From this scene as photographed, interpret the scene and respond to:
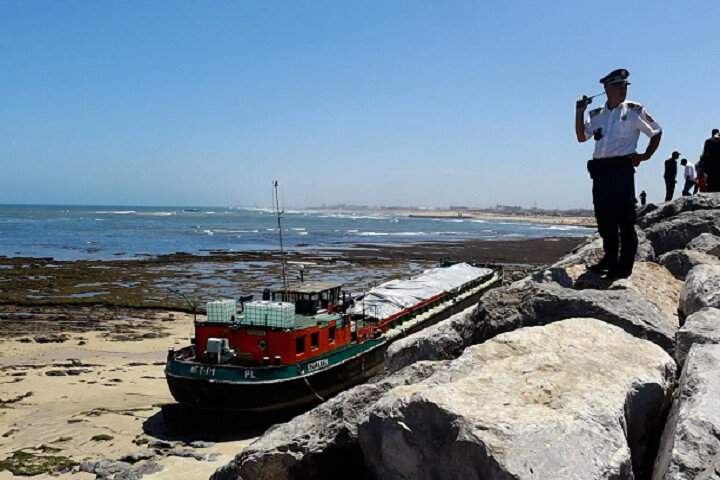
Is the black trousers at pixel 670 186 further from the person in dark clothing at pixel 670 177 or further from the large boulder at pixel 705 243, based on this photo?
the large boulder at pixel 705 243

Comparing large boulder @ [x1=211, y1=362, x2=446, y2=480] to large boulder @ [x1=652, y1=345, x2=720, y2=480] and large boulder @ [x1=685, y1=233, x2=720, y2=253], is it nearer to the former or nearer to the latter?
large boulder @ [x1=652, y1=345, x2=720, y2=480]

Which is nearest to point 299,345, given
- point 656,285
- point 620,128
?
point 656,285

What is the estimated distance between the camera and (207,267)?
49.5 metres

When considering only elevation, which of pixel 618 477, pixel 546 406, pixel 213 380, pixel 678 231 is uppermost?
pixel 678 231

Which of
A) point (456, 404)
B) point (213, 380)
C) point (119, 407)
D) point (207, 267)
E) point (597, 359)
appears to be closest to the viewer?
point (456, 404)

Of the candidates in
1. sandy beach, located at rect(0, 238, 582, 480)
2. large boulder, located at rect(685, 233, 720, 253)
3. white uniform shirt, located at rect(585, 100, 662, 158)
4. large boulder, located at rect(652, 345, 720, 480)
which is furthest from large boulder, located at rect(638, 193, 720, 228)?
sandy beach, located at rect(0, 238, 582, 480)

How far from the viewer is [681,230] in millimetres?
11234

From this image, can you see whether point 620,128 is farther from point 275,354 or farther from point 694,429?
point 275,354

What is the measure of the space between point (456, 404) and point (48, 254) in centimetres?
6387

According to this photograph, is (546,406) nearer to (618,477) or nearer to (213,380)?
(618,477)

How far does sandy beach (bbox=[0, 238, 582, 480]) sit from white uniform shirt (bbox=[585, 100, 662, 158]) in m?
9.44

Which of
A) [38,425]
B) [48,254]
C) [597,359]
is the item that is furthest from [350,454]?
[48,254]

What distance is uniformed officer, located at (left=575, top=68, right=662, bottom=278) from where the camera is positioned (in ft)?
21.7

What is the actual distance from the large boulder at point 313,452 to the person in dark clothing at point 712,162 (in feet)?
48.1
